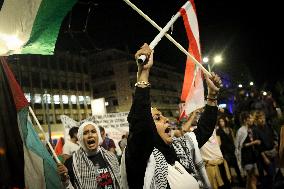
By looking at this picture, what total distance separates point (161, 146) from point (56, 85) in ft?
212

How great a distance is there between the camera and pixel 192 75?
4879 mm

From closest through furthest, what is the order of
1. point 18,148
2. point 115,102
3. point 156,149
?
point 156,149 < point 18,148 < point 115,102

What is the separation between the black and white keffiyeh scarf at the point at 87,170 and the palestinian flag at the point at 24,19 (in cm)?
190

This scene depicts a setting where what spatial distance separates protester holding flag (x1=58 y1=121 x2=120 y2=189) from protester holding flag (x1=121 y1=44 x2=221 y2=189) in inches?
61.2

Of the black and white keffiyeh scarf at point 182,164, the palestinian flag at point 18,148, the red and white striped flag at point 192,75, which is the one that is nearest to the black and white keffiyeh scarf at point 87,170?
the palestinian flag at point 18,148

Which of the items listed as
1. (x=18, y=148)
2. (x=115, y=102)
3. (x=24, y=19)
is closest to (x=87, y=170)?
(x=18, y=148)

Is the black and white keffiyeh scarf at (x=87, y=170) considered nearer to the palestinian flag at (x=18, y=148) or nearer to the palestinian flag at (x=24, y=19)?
the palestinian flag at (x=18, y=148)

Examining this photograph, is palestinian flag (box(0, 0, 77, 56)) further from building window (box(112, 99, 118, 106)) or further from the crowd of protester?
building window (box(112, 99, 118, 106))

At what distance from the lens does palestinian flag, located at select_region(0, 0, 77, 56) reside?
3.69m

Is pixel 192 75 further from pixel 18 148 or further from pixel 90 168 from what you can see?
pixel 18 148

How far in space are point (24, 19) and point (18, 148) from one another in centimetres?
135

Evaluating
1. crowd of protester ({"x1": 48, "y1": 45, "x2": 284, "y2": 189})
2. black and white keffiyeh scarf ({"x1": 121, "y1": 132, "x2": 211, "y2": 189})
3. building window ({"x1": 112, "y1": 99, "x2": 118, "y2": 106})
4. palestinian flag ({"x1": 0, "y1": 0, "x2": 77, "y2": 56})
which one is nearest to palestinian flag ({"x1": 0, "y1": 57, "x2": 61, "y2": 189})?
palestinian flag ({"x1": 0, "y1": 0, "x2": 77, "y2": 56})

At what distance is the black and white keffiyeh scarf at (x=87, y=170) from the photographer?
4762 millimetres

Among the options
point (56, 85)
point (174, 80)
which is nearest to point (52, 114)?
point (56, 85)
